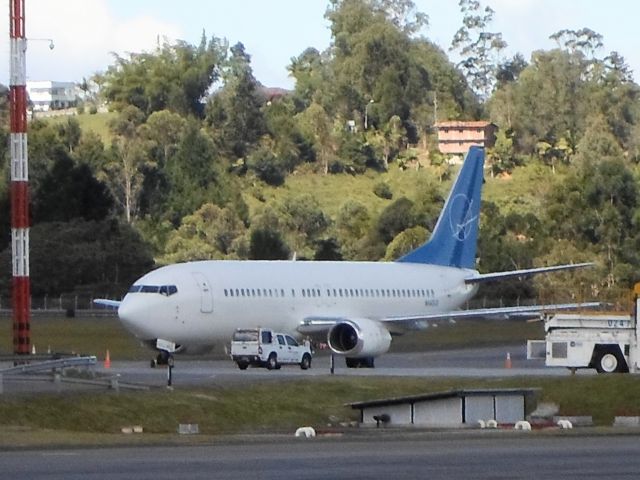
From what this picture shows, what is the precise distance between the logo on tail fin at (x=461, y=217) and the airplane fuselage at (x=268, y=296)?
1.90 meters

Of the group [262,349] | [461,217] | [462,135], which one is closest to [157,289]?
[262,349]

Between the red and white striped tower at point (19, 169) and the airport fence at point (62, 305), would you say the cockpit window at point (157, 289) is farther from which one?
the airport fence at point (62, 305)

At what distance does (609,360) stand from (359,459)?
815 inches

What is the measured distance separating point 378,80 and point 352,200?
144 ft

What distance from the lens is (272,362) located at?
48031 millimetres

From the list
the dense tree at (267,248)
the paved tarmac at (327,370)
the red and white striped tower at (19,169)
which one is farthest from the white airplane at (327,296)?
the dense tree at (267,248)

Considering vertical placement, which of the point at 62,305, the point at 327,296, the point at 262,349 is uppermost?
the point at 327,296

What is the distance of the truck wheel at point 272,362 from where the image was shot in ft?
157

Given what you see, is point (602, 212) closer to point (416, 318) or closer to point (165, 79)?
point (416, 318)

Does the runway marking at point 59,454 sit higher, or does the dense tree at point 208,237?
the dense tree at point 208,237

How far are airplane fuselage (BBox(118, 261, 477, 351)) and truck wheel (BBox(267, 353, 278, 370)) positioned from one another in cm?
248

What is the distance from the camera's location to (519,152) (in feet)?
547

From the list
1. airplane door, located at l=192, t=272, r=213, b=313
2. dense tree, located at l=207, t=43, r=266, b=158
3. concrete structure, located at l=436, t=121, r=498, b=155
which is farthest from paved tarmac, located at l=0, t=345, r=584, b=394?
concrete structure, located at l=436, t=121, r=498, b=155

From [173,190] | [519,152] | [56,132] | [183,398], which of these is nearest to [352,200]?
[173,190]
